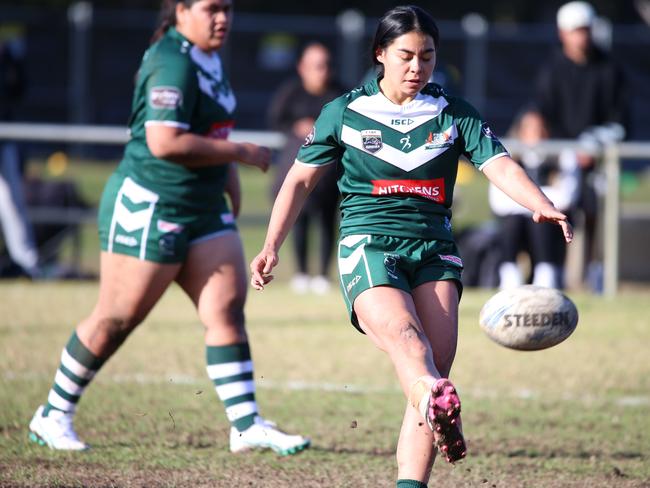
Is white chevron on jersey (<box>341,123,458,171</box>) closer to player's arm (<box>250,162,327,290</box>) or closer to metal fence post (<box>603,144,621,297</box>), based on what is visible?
player's arm (<box>250,162,327,290</box>)

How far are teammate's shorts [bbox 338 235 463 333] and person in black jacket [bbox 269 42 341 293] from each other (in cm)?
670

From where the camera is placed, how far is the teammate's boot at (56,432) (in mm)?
5914

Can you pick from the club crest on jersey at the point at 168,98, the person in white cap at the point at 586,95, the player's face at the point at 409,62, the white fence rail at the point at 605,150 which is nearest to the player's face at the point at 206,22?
the club crest on jersey at the point at 168,98

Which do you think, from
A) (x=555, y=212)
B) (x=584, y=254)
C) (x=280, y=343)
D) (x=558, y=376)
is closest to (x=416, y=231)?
(x=555, y=212)

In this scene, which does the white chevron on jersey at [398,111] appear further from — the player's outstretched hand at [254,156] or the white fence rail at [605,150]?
the white fence rail at [605,150]

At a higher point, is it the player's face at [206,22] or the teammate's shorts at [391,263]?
the player's face at [206,22]

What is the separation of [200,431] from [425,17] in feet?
8.87

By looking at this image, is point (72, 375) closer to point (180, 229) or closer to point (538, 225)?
point (180, 229)

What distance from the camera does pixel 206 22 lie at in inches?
230

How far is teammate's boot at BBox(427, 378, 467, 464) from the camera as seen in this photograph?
416 cm

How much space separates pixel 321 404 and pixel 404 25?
3001 millimetres

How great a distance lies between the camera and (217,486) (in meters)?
5.21

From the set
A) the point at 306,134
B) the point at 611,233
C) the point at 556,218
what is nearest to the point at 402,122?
the point at 556,218

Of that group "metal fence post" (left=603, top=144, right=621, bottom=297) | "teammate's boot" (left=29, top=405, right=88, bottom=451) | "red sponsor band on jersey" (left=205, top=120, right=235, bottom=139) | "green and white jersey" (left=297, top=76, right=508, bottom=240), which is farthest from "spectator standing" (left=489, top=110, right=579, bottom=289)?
"green and white jersey" (left=297, top=76, right=508, bottom=240)
